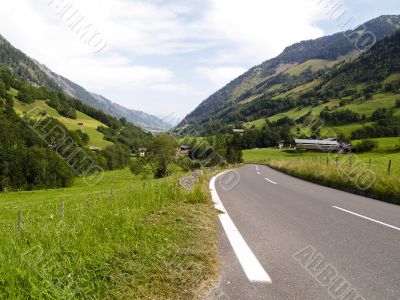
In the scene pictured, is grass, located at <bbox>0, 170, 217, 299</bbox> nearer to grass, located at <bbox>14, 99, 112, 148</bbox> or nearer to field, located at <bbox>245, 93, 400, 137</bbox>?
field, located at <bbox>245, 93, 400, 137</bbox>

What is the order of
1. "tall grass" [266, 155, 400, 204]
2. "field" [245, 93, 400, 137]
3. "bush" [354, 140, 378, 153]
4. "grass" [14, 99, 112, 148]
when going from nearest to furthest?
"tall grass" [266, 155, 400, 204]
"bush" [354, 140, 378, 153]
"field" [245, 93, 400, 137]
"grass" [14, 99, 112, 148]

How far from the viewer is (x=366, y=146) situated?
91.9m

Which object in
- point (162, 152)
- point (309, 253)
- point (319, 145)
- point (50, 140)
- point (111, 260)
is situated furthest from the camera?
point (319, 145)

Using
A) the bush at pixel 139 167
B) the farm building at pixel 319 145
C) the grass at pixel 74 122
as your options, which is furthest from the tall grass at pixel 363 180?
the grass at pixel 74 122

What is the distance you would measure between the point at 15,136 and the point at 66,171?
966 inches

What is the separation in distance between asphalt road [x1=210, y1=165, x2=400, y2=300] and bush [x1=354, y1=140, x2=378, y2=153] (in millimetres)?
88664

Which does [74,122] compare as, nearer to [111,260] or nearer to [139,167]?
[139,167]

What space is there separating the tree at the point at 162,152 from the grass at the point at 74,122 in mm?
61083

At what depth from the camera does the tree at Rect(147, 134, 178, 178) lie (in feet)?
248

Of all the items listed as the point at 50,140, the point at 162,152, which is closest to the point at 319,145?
the point at 162,152

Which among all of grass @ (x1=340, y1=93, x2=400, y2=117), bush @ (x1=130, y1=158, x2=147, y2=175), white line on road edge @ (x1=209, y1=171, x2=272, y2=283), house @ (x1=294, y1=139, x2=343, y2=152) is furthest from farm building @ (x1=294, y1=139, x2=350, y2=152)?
white line on road edge @ (x1=209, y1=171, x2=272, y2=283)

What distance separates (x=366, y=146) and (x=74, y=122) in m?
111

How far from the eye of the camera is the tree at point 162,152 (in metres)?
75.6

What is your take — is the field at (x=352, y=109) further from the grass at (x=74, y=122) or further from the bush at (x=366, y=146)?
the grass at (x=74, y=122)
